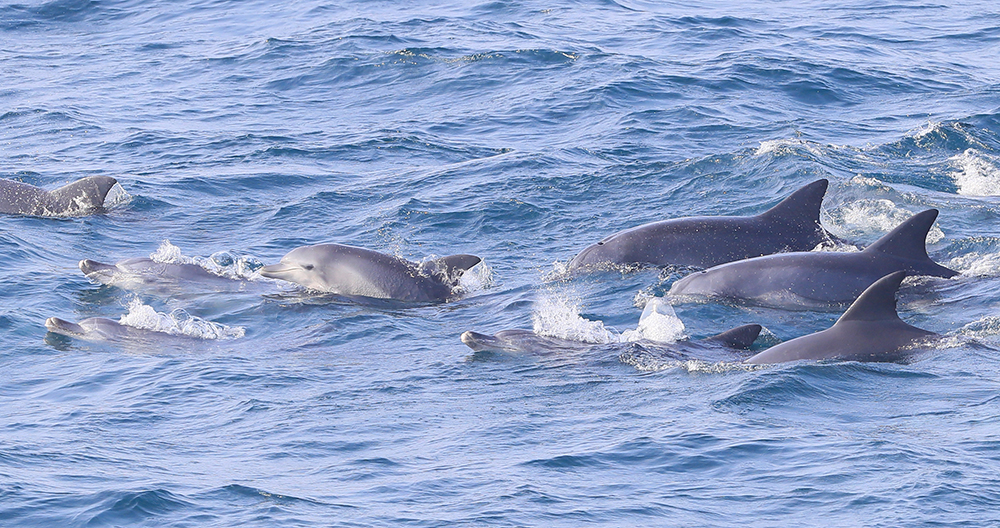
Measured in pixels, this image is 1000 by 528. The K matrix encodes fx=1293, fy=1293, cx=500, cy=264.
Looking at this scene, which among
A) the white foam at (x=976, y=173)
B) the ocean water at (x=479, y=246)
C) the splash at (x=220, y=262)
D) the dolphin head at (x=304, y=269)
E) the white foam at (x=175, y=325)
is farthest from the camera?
the white foam at (x=976, y=173)

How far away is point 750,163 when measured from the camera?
839 inches

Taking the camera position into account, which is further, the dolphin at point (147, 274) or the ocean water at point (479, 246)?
the dolphin at point (147, 274)

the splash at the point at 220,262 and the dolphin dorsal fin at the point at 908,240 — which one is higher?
the dolphin dorsal fin at the point at 908,240

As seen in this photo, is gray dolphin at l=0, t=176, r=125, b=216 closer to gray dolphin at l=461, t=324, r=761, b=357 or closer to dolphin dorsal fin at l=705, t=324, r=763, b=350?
gray dolphin at l=461, t=324, r=761, b=357

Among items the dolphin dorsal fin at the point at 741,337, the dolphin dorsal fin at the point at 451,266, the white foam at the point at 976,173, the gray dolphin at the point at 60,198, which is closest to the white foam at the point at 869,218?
the white foam at the point at 976,173

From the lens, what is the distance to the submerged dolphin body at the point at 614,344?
41.8ft

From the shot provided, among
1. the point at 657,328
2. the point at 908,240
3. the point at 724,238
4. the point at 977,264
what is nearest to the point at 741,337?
the point at 657,328

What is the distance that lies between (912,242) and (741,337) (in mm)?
2587

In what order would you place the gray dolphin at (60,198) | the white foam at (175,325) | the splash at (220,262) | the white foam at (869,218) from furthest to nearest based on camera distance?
1. the gray dolphin at (60,198)
2. the white foam at (869,218)
3. the splash at (220,262)
4. the white foam at (175,325)

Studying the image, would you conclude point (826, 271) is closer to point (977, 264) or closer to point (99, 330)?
point (977, 264)

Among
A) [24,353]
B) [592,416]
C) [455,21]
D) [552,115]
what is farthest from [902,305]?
[455,21]

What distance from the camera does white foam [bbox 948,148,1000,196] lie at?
1925cm

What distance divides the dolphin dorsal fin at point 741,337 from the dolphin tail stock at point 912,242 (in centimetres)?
217

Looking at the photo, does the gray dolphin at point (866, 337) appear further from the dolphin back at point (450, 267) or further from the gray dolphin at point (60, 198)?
the gray dolphin at point (60, 198)
